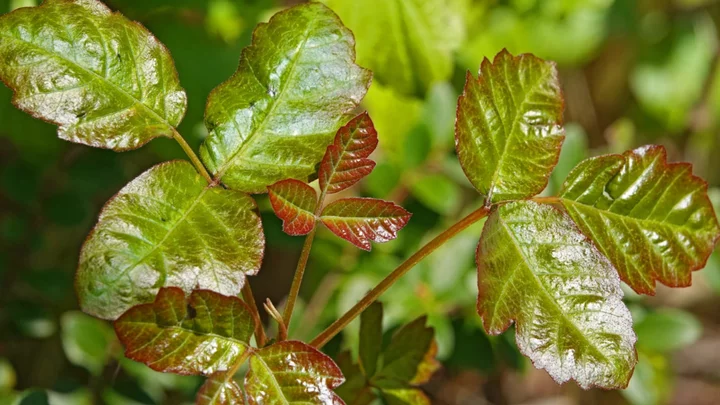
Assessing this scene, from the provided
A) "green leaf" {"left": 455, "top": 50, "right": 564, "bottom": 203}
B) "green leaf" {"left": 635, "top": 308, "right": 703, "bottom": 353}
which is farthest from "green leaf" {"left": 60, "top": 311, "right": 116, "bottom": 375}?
"green leaf" {"left": 635, "top": 308, "right": 703, "bottom": 353}

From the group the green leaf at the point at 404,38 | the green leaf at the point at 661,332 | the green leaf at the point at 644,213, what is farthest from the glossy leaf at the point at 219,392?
the green leaf at the point at 661,332

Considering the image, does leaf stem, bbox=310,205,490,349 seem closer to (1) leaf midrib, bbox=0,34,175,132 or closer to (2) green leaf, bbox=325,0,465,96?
(1) leaf midrib, bbox=0,34,175,132

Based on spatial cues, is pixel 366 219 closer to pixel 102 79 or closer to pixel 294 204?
pixel 294 204

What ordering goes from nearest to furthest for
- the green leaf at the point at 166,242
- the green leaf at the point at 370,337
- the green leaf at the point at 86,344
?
1. the green leaf at the point at 166,242
2. the green leaf at the point at 370,337
3. the green leaf at the point at 86,344

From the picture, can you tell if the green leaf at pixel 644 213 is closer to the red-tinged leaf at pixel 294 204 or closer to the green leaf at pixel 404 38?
the red-tinged leaf at pixel 294 204

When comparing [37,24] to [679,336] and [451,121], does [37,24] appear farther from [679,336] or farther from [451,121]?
[679,336]

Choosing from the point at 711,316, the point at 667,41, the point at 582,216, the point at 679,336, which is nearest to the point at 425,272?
the point at 679,336
